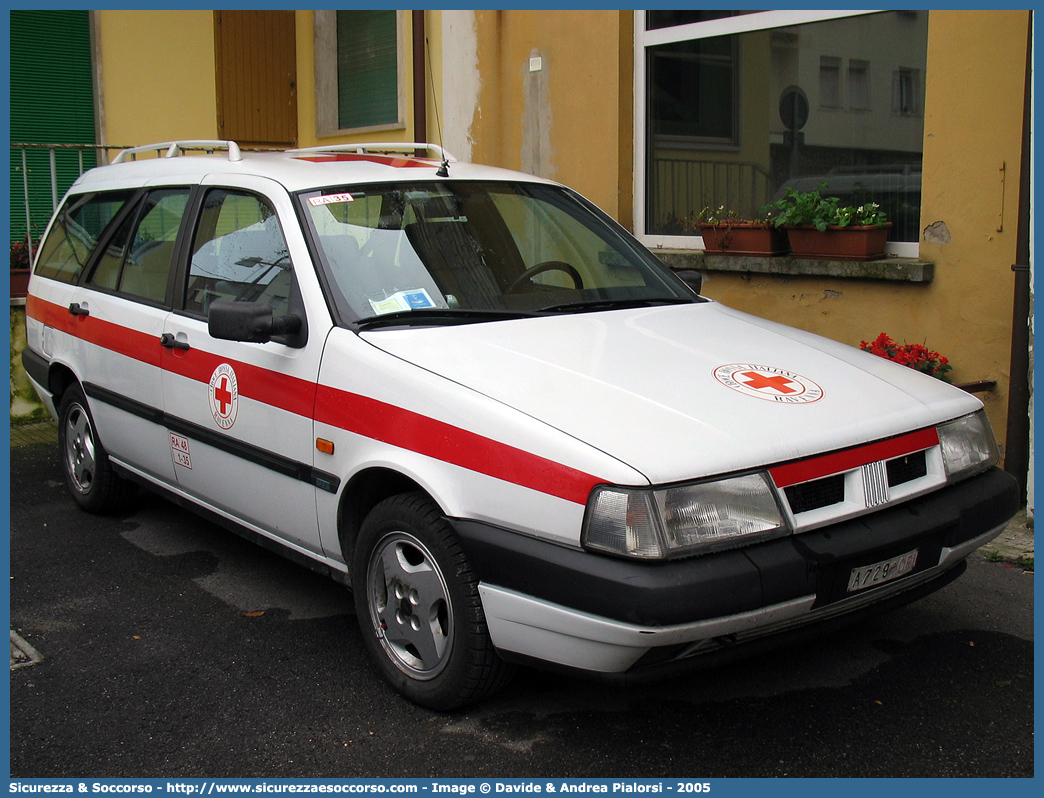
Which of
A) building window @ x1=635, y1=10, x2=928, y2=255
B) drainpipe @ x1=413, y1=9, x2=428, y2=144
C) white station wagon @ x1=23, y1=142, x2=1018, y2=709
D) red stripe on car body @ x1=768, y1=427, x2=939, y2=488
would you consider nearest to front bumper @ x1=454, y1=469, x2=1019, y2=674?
white station wagon @ x1=23, y1=142, x2=1018, y2=709

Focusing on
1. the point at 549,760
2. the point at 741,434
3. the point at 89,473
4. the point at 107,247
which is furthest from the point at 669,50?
the point at 549,760

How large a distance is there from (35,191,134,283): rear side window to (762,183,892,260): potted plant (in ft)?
12.4

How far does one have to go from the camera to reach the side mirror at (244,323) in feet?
11.3

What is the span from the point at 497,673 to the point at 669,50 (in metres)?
5.67

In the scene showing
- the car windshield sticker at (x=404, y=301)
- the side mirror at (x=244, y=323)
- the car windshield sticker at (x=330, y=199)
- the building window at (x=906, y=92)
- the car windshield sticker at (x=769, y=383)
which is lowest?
the car windshield sticker at (x=769, y=383)

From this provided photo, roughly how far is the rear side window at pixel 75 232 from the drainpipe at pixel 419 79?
3997mm

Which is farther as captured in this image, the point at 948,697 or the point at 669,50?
the point at 669,50

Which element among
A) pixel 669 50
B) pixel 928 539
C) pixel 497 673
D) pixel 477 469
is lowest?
pixel 497 673

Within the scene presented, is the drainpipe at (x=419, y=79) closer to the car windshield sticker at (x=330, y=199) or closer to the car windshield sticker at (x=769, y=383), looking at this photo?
the car windshield sticker at (x=330, y=199)

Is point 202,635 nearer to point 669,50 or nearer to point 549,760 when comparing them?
point 549,760

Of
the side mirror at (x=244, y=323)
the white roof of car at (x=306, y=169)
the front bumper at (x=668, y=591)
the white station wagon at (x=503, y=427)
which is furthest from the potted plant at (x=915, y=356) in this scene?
the side mirror at (x=244, y=323)

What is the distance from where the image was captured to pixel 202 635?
3869mm

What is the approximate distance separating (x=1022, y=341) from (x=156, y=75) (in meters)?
8.92

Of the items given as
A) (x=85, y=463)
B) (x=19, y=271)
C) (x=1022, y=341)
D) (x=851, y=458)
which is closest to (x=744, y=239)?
(x=1022, y=341)
